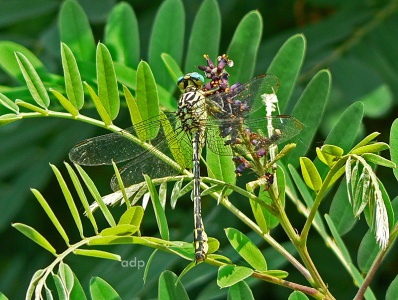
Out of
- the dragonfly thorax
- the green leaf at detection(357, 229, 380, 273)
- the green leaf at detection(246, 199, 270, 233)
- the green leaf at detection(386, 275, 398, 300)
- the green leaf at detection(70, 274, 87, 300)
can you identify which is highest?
the dragonfly thorax

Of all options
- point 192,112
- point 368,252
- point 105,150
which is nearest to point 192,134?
point 192,112

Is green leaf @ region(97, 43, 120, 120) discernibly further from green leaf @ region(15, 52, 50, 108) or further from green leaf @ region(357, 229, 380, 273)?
green leaf @ region(357, 229, 380, 273)

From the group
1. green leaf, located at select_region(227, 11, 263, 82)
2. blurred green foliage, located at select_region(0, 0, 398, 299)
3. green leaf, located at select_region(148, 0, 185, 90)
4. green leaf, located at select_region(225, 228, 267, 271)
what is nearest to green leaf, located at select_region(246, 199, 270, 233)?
green leaf, located at select_region(225, 228, 267, 271)

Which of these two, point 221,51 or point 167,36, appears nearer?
point 167,36

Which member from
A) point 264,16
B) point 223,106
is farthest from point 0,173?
point 223,106

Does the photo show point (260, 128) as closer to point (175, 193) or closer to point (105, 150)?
point (175, 193)

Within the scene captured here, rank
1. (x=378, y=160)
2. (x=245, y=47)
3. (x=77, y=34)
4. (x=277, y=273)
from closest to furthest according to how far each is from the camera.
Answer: (x=378, y=160), (x=277, y=273), (x=245, y=47), (x=77, y=34)

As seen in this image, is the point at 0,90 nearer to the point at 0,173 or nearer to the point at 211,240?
the point at 211,240
